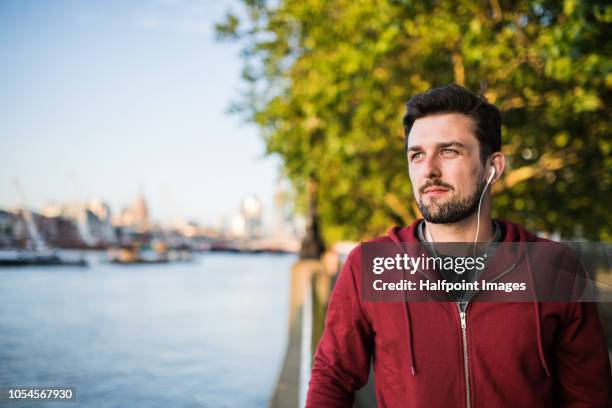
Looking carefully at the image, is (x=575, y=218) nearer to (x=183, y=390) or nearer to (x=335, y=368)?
(x=183, y=390)

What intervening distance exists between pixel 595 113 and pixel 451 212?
376 inches

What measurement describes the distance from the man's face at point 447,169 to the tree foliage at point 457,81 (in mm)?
3988

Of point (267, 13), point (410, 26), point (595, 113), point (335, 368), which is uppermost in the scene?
point (267, 13)

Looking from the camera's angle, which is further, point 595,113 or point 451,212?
point 595,113

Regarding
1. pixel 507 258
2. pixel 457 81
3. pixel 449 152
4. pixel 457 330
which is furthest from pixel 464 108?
pixel 457 81

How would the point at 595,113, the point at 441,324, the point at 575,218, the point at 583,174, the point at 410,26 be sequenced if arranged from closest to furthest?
the point at 441,324 → the point at 410,26 → the point at 595,113 → the point at 583,174 → the point at 575,218

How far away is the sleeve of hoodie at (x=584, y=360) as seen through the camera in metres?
1.84

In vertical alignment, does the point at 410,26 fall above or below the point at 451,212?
above

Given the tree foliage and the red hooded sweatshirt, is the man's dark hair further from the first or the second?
the tree foliage

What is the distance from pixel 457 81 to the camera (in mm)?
10242

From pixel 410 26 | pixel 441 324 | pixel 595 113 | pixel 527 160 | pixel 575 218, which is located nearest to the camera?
pixel 441 324

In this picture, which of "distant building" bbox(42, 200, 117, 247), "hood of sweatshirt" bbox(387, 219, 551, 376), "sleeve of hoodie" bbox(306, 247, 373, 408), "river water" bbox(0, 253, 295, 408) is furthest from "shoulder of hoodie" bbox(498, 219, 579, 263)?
"distant building" bbox(42, 200, 117, 247)

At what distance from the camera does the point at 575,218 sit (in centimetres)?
1455

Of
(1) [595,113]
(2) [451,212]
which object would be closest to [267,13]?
(1) [595,113]
